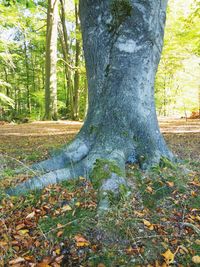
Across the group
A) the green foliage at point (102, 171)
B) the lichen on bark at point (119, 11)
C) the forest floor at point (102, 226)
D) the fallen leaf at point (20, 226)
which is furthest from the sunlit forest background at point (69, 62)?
the fallen leaf at point (20, 226)

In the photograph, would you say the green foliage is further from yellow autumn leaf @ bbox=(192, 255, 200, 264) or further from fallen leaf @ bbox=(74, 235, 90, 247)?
yellow autumn leaf @ bbox=(192, 255, 200, 264)

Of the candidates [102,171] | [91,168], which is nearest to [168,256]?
[102,171]

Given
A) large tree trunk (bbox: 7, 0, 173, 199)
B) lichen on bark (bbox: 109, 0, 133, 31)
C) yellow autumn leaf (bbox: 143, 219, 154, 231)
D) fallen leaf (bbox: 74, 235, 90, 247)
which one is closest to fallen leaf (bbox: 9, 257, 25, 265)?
fallen leaf (bbox: 74, 235, 90, 247)

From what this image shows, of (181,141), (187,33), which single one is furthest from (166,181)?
(187,33)

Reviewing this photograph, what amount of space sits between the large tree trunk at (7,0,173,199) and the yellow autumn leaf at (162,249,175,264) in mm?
1283

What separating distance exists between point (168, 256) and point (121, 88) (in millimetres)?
1839

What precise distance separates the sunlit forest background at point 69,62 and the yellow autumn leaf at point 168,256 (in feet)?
29.0

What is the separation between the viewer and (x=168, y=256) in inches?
69.1

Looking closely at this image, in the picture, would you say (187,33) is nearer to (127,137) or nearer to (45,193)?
(127,137)

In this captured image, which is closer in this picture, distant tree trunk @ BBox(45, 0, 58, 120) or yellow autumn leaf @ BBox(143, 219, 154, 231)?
yellow autumn leaf @ BBox(143, 219, 154, 231)

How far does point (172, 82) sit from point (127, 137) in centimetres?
2145

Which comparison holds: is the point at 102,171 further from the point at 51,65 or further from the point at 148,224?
the point at 51,65

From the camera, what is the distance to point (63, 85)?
23.5 m

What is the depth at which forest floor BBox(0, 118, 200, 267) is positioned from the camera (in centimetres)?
174
